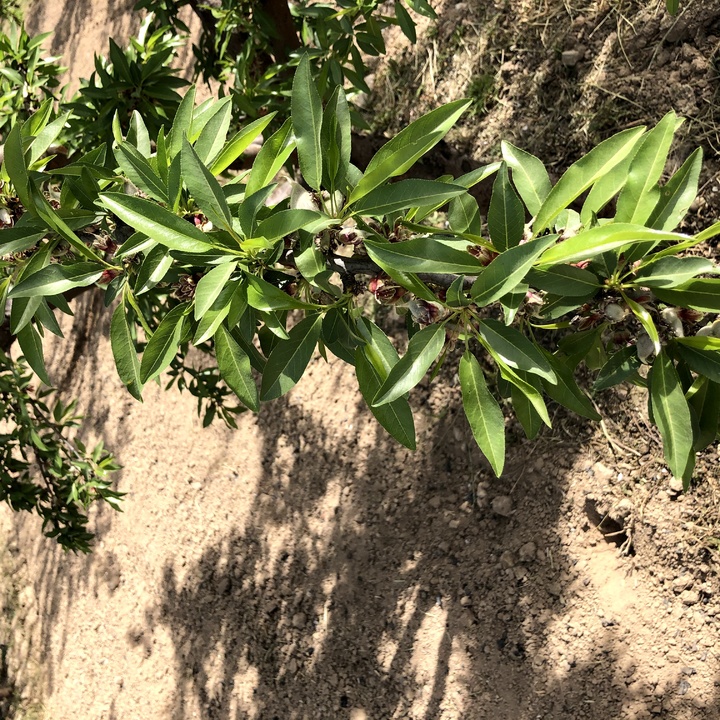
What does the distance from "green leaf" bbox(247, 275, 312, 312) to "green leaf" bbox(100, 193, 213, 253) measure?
104 mm

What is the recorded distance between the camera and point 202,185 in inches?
42.4

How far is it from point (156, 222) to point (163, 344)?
0.23 meters

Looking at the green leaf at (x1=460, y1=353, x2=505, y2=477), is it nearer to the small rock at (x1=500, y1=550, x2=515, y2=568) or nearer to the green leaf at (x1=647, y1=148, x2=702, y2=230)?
the green leaf at (x1=647, y1=148, x2=702, y2=230)

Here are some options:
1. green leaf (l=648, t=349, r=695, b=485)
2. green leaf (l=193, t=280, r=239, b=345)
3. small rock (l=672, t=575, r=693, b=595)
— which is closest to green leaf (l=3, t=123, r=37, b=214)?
green leaf (l=193, t=280, r=239, b=345)

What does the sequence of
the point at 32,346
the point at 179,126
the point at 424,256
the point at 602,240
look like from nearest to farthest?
the point at 602,240, the point at 424,256, the point at 179,126, the point at 32,346

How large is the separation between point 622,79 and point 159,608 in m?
3.55

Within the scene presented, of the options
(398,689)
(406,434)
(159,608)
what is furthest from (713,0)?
(159,608)

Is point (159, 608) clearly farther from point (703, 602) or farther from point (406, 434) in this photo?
point (406, 434)

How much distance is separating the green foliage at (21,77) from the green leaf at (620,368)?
2.09m

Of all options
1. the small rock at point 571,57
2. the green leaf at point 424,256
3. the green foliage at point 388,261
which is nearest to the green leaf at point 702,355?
the green foliage at point 388,261

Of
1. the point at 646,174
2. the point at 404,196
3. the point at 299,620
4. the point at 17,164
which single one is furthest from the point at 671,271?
the point at 299,620

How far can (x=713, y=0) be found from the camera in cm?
280

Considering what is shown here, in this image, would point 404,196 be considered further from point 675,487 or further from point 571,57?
point 571,57

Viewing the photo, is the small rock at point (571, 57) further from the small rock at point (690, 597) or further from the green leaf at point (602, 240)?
the green leaf at point (602, 240)
